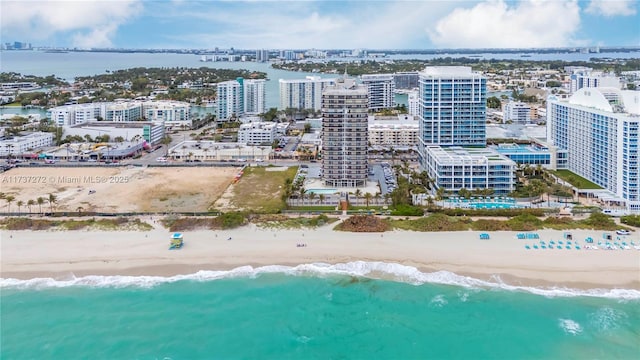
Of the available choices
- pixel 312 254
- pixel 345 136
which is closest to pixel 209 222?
pixel 312 254

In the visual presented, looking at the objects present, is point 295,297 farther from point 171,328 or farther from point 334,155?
point 334,155

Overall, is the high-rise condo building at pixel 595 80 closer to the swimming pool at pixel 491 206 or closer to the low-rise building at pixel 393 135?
the swimming pool at pixel 491 206

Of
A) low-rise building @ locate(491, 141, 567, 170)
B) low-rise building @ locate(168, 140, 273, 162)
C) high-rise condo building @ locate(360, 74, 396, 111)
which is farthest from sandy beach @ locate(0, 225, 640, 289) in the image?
high-rise condo building @ locate(360, 74, 396, 111)

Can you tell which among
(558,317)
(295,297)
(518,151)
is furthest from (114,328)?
(518,151)

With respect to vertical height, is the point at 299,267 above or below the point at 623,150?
below

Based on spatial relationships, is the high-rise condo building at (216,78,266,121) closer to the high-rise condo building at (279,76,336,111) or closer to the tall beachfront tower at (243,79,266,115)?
the tall beachfront tower at (243,79,266,115)

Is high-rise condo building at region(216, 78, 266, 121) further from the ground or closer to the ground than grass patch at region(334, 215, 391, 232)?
further from the ground
